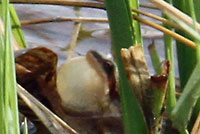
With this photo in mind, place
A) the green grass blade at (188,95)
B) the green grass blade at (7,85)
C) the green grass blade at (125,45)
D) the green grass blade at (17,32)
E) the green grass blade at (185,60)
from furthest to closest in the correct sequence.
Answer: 1. the green grass blade at (17,32)
2. the green grass blade at (185,60)
3. the green grass blade at (125,45)
4. the green grass blade at (7,85)
5. the green grass blade at (188,95)

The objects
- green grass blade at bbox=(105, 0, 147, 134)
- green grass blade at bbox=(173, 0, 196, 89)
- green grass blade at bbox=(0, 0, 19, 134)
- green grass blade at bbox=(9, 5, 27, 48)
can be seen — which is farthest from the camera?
green grass blade at bbox=(9, 5, 27, 48)

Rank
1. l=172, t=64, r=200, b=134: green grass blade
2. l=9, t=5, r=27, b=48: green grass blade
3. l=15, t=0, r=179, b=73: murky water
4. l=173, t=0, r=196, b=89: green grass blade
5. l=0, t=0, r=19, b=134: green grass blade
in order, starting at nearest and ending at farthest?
l=172, t=64, r=200, b=134: green grass blade
l=0, t=0, r=19, b=134: green grass blade
l=173, t=0, r=196, b=89: green grass blade
l=9, t=5, r=27, b=48: green grass blade
l=15, t=0, r=179, b=73: murky water

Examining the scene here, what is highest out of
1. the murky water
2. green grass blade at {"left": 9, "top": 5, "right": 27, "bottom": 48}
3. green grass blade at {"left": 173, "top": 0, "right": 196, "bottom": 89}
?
green grass blade at {"left": 173, "top": 0, "right": 196, "bottom": 89}

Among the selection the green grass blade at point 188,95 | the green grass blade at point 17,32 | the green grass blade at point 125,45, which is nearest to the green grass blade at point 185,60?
the green grass blade at point 125,45

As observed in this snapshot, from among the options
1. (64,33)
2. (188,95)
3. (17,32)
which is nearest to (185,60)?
(188,95)

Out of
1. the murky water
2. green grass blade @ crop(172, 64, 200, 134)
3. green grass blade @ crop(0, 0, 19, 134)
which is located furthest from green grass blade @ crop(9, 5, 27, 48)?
green grass blade @ crop(172, 64, 200, 134)

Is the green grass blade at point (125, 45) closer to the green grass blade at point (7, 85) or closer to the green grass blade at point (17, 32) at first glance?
the green grass blade at point (7, 85)

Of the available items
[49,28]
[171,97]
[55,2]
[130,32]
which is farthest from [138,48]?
[49,28]

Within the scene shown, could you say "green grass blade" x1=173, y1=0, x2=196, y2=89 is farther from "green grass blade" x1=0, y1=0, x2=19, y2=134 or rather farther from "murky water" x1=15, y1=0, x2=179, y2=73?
"murky water" x1=15, y1=0, x2=179, y2=73
